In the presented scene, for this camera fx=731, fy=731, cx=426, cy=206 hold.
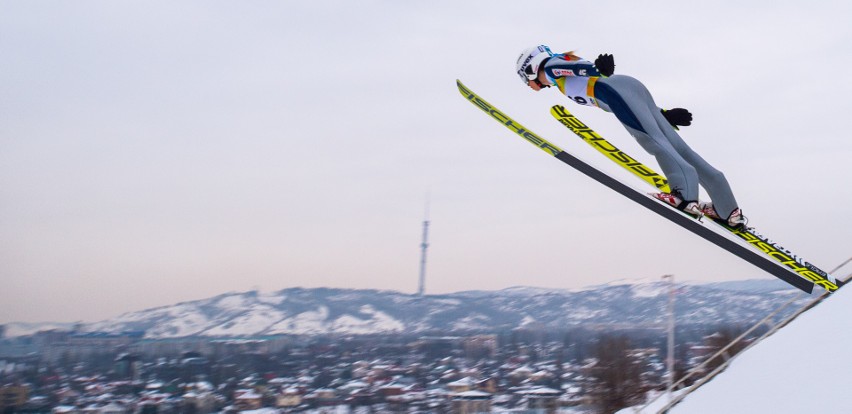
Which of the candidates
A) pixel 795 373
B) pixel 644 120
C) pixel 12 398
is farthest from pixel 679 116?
pixel 12 398

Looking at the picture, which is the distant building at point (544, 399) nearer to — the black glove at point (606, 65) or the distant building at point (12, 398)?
the distant building at point (12, 398)

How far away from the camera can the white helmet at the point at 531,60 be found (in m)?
8.17

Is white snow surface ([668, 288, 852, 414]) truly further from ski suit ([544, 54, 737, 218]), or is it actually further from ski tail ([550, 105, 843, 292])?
ski suit ([544, 54, 737, 218])

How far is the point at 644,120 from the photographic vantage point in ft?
26.0

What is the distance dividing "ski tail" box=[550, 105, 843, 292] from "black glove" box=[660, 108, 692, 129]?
0.91 m

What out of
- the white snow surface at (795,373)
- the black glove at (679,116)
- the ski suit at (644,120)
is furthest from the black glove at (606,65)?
the white snow surface at (795,373)

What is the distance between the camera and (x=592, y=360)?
111 metres

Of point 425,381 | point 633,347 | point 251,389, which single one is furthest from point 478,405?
point 251,389

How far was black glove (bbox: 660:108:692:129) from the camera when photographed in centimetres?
837

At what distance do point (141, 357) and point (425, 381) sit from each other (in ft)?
226

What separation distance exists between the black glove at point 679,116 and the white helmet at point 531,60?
1.52 metres

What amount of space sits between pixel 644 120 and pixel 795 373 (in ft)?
9.62

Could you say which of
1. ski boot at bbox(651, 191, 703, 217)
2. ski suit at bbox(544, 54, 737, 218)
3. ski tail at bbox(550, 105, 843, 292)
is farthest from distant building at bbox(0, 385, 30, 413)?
ski boot at bbox(651, 191, 703, 217)

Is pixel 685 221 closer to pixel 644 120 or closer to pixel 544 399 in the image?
pixel 644 120
